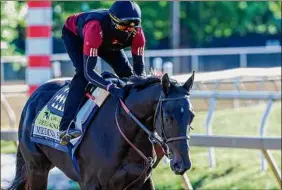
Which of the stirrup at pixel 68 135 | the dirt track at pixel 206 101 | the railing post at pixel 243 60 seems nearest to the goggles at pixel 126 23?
the stirrup at pixel 68 135

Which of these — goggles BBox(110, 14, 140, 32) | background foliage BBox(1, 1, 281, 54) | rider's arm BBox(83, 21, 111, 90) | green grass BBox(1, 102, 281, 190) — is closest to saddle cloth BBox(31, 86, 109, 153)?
rider's arm BBox(83, 21, 111, 90)

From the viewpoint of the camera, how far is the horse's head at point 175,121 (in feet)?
19.1

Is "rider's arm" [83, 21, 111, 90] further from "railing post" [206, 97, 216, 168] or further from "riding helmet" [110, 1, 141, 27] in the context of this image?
"railing post" [206, 97, 216, 168]

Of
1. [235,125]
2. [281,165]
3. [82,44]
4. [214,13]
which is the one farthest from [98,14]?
[214,13]

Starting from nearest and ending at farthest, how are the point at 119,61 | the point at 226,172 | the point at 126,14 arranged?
the point at 126,14 → the point at 119,61 → the point at 226,172

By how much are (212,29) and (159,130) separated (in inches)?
1193

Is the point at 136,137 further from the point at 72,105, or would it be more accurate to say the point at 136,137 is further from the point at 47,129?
the point at 47,129

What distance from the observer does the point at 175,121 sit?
5945mm

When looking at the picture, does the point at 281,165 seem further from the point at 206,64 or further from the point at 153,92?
the point at 206,64

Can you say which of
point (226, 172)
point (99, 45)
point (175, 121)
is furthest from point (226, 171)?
point (175, 121)

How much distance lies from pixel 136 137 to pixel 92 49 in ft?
2.34

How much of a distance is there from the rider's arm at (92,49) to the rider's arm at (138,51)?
37 cm

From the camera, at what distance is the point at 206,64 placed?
24.5 meters

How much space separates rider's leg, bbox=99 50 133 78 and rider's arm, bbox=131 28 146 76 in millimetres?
78
